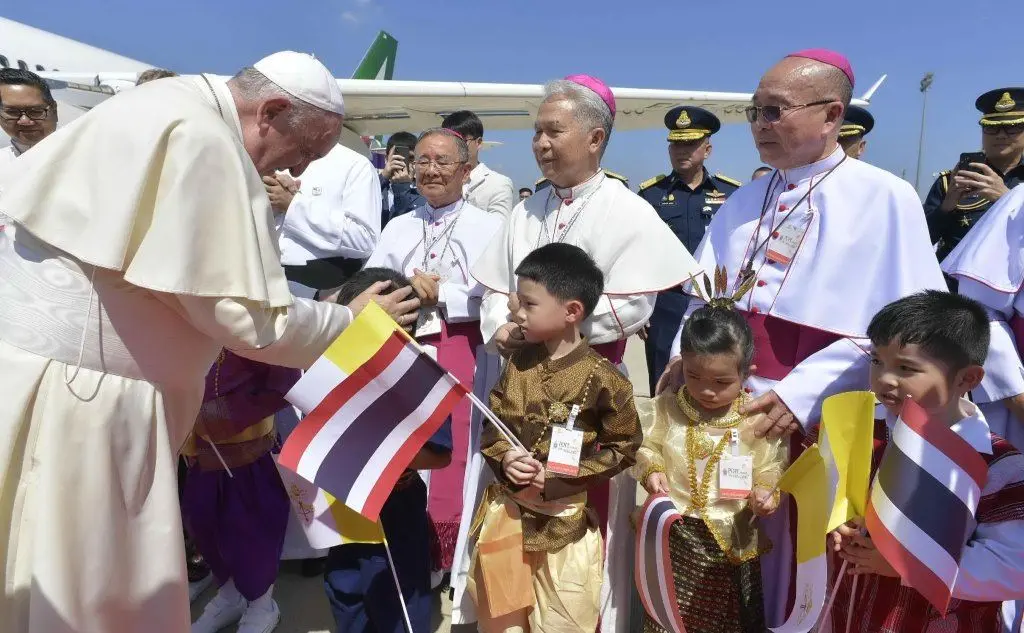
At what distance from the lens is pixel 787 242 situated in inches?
97.2

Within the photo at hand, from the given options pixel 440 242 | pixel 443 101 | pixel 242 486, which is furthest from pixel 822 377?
pixel 443 101

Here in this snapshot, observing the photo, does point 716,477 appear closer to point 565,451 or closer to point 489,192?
point 565,451

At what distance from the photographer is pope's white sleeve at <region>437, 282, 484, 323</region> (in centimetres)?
331

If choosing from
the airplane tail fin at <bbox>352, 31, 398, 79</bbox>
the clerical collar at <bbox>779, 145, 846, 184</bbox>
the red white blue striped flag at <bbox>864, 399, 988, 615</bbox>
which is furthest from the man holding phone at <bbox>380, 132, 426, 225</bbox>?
the airplane tail fin at <bbox>352, 31, 398, 79</bbox>

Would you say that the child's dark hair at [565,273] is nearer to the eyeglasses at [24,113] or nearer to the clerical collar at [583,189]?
the clerical collar at [583,189]

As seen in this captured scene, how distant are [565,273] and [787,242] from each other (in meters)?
0.84

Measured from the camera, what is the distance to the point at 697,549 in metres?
2.35

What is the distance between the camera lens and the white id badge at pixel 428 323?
3399mm

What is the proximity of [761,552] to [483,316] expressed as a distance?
1.42 m

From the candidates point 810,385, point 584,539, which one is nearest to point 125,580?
point 584,539

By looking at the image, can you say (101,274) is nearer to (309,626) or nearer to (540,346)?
(540,346)

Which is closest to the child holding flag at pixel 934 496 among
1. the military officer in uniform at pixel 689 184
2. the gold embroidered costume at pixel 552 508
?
the gold embroidered costume at pixel 552 508

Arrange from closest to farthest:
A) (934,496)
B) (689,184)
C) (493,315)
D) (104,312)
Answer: (934,496) → (104,312) → (493,315) → (689,184)

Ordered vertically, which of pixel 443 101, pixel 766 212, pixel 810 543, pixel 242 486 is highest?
pixel 443 101
